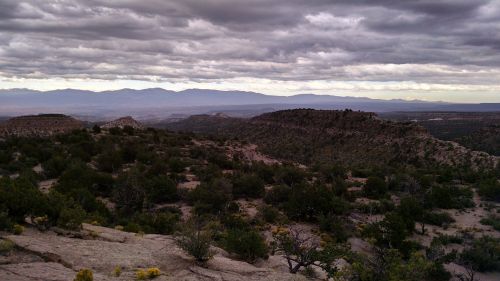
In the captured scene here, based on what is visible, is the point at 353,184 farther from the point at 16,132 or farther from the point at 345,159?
the point at 16,132

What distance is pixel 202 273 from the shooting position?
12258mm

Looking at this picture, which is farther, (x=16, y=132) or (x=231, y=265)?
(x=16, y=132)

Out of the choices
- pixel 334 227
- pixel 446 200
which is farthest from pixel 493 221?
pixel 334 227

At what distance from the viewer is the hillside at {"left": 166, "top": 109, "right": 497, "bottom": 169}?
51.3 meters

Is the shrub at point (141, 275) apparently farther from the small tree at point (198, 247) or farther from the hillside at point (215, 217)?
the small tree at point (198, 247)

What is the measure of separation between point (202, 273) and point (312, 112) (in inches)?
2764

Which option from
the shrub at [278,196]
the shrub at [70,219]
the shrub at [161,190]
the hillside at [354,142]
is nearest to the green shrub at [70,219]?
the shrub at [70,219]

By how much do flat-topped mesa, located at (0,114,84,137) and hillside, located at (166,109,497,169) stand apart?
25.9m

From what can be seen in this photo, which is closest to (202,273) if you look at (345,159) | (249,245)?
(249,245)

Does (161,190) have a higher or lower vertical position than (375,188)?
higher

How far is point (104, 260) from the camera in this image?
12.2 m

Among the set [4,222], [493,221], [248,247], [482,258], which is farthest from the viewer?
[493,221]

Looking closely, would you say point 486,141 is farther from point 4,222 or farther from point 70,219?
point 4,222

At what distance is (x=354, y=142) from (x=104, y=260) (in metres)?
55.4
